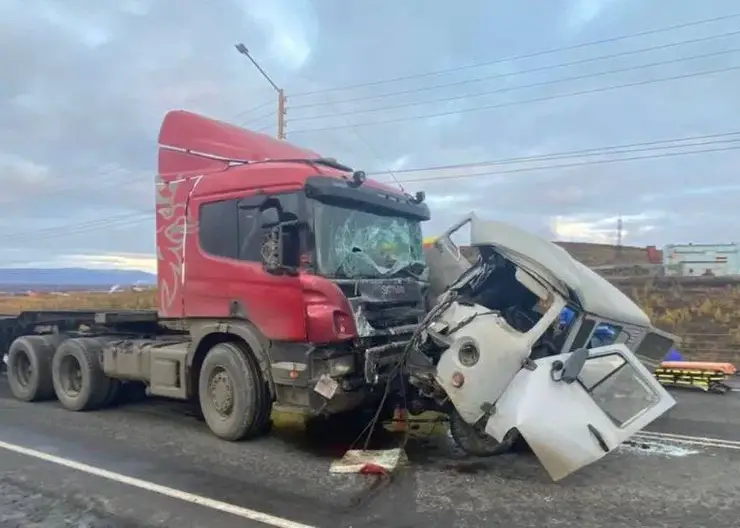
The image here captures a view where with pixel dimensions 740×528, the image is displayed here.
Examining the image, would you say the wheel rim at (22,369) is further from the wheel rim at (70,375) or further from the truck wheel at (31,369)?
the wheel rim at (70,375)

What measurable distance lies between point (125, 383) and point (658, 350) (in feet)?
21.5

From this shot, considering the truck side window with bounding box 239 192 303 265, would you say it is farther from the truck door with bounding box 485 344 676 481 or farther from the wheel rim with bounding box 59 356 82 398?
the wheel rim with bounding box 59 356 82 398

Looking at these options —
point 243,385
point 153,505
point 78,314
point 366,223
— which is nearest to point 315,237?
point 366,223

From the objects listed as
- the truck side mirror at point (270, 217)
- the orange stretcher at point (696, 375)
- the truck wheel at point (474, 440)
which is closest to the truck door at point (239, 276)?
the truck side mirror at point (270, 217)

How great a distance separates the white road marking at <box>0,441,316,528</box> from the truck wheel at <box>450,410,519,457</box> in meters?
2.05

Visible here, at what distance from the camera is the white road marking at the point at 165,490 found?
446 centimetres

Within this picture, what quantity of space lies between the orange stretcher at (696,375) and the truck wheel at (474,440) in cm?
501

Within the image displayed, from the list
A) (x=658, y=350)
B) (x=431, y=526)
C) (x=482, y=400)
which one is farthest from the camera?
(x=658, y=350)

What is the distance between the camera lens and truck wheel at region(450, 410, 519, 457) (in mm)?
5906

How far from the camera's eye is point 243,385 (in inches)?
251

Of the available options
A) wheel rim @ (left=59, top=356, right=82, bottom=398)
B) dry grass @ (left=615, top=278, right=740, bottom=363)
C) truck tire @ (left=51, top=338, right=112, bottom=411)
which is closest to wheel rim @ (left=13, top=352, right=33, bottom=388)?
truck tire @ (left=51, top=338, right=112, bottom=411)

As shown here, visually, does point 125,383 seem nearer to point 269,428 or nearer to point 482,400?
point 269,428

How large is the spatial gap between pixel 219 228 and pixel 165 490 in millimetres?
2700

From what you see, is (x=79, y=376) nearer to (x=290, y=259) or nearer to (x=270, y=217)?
(x=270, y=217)
